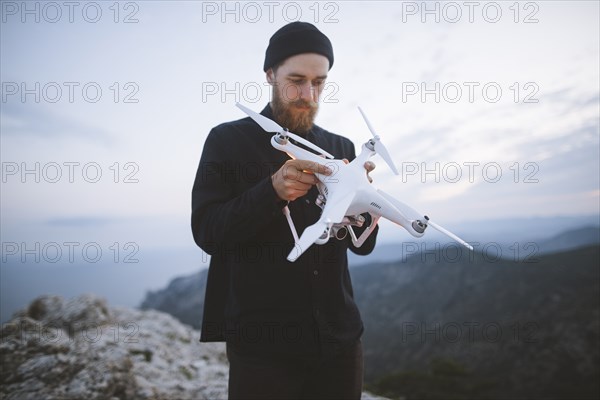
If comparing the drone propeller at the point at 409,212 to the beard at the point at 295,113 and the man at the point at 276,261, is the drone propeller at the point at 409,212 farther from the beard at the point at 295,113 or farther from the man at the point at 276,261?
the beard at the point at 295,113

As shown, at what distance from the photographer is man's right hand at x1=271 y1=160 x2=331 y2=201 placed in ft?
6.87

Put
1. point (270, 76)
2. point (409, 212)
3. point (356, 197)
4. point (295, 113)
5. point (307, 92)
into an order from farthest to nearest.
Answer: point (270, 76) → point (295, 113) → point (307, 92) → point (409, 212) → point (356, 197)

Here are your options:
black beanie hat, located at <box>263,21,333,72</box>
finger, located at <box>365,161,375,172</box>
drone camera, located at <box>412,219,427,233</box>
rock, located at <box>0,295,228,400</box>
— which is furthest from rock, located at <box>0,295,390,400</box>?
black beanie hat, located at <box>263,21,333,72</box>

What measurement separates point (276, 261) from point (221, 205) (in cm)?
63

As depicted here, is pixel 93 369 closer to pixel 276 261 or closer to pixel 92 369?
pixel 92 369

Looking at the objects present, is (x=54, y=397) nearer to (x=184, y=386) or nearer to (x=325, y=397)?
Answer: (x=184, y=386)

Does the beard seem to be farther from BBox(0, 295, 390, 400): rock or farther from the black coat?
BBox(0, 295, 390, 400): rock

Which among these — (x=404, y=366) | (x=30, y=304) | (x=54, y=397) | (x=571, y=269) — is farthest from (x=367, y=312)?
(x=54, y=397)

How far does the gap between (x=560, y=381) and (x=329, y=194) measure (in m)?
27.6

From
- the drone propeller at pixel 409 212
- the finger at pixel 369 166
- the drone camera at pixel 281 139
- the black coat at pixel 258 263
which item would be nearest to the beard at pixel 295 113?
the black coat at pixel 258 263

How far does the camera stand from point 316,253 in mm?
2670

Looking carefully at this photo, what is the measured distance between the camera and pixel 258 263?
256 cm

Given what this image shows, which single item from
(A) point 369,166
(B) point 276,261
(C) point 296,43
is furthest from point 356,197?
(C) point 296,43

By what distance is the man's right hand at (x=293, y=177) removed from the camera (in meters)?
2.09
